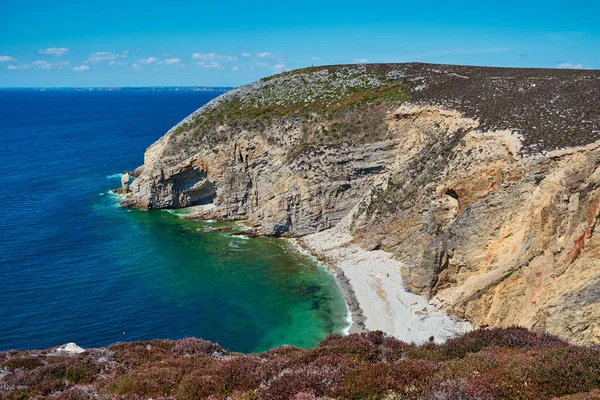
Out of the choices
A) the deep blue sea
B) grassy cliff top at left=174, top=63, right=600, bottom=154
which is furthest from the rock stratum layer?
the deep blue sea

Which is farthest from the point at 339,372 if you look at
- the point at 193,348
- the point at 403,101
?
the point at 403,101

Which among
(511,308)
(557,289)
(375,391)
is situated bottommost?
(511,308)

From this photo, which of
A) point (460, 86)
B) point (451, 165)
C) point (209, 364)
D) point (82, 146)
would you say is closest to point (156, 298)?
point (209, 364)

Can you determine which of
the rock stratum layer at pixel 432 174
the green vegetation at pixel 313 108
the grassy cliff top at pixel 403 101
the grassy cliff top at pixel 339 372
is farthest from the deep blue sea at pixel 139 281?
the grassy cliff top at pixel 339 372

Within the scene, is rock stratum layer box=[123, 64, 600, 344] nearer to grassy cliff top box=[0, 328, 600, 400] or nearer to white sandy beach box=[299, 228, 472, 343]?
white sandy beach box=[299, 228, 472, 343]

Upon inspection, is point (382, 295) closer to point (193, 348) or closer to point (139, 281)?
point (139, 281)

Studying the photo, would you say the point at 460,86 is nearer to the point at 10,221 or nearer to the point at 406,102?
the point at 406,102

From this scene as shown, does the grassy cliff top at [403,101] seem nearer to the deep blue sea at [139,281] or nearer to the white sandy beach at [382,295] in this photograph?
the white sandy beach at [382,295]

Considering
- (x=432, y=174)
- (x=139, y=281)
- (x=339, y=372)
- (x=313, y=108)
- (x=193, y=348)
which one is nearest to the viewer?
(x=339, y=372)
